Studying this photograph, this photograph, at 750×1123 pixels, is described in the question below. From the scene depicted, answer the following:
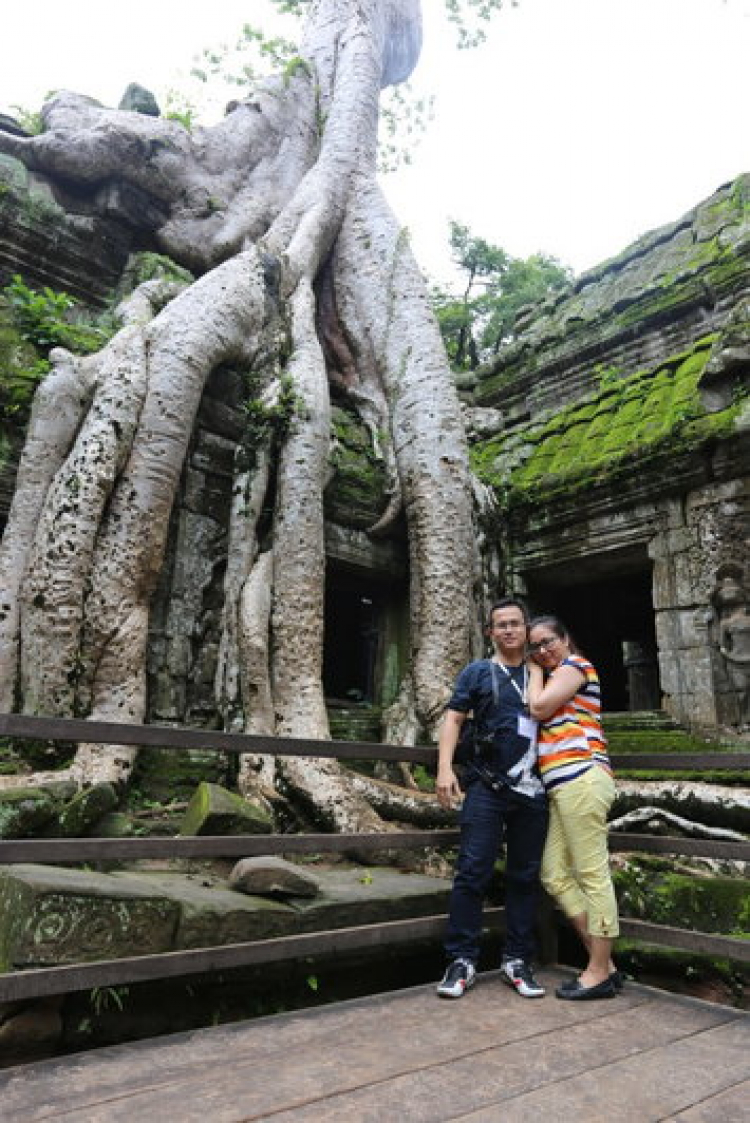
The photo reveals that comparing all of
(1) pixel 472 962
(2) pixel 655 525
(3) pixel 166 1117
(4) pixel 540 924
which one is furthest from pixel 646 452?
(3) pixel 166 1117

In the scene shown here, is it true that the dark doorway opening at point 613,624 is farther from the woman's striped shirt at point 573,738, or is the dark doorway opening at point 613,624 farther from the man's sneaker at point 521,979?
the man's sneaker at point 521,979

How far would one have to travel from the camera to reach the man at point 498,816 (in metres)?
2.10

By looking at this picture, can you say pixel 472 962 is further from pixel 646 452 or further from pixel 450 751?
pixel 646 452

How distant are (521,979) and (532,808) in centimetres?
48

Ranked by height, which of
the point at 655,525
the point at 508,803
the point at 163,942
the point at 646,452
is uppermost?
the point at 646,452

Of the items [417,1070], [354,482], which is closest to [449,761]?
[417,1070]

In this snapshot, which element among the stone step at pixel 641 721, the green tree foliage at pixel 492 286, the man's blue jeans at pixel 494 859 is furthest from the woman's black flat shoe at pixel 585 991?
the green tree foliage at pixel 492 286

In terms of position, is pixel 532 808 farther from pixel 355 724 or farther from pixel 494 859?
pixel 355 724

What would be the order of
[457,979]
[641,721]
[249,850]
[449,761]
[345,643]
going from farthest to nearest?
[345,643], [641,721], [449,761], [457,979], [249,850]

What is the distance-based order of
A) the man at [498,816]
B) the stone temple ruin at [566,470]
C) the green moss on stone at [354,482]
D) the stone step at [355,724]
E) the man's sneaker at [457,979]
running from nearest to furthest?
the man's sneaker at [457,979] < the man at [498,816] < the stone temple ruin at [566,470] < the stone step at [355,724] < the green moss on stone at [354,482]

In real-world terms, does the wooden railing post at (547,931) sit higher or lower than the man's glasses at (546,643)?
lower

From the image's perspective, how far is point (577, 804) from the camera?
6.95 feet

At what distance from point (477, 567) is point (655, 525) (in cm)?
142

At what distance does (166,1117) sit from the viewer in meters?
1.30
